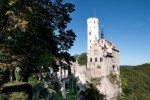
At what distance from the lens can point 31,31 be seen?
97.3 feet

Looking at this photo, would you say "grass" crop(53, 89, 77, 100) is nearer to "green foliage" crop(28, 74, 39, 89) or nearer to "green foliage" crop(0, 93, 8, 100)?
"green foliage" crop(28, 74, 39, 89)

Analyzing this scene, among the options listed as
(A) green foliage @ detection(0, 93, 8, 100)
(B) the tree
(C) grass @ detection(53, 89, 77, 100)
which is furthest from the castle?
(A) green foliage @ detection(0, 93, 8, 100)

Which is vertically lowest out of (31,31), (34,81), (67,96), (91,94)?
A: (91,94)

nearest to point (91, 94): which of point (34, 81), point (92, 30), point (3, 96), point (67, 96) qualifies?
point (67, 96)

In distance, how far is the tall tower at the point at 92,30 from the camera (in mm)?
103625

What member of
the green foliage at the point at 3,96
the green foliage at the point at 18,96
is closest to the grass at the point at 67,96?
the green foliage at the point at 18,96

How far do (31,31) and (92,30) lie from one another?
75.2 metres

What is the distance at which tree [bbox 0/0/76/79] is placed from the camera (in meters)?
27.8

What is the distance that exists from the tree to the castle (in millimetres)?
41417

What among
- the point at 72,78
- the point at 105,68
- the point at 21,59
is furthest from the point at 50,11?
→ the point at 105,68

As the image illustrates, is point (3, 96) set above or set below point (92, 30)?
below

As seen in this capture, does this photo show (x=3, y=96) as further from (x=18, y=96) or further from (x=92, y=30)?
(x=92, y=30)

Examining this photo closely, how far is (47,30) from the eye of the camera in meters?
31.7

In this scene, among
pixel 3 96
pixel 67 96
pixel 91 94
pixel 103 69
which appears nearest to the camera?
pixel 3 96
